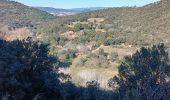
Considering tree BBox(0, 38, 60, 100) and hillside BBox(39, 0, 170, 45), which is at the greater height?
tree BBox(0, 38, 60, 100)

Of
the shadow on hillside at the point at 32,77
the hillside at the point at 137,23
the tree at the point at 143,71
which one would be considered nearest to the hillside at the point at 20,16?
the hillside at the point at 137,23

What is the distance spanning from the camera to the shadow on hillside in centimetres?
1038

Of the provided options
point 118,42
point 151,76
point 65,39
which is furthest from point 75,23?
point 151,76

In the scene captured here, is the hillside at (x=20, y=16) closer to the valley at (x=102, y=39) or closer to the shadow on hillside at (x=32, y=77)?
the valley at (x=102, y=39)

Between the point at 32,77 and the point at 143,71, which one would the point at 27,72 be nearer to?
the point at 32,77

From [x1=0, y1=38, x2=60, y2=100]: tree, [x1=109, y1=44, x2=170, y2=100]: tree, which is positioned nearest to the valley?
[x1=109, y1=44, x2=170, y2=100]: tree

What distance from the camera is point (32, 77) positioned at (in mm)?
11297

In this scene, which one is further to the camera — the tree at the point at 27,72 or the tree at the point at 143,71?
the tree at the point at 143,71

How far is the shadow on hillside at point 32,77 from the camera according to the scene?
1038 cm

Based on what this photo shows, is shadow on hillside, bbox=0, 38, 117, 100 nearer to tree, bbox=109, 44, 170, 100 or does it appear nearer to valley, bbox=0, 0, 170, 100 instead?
valley, bbox=0, 0, 170, 100

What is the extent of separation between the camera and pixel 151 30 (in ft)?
207

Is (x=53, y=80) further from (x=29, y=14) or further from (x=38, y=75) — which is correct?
(x=29, y=14)

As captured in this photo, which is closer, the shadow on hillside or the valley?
the shadow on hillside

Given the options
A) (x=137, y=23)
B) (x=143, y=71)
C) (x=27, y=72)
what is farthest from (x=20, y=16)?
(x=27, y=72)
